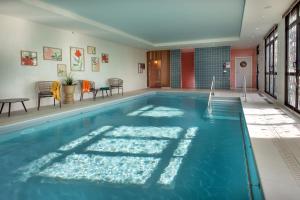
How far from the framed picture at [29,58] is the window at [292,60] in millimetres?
6968

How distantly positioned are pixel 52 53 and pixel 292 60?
23.0 ft

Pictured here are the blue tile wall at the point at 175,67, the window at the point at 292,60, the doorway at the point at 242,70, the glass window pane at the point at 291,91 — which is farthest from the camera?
the doorway at the point at 242,70

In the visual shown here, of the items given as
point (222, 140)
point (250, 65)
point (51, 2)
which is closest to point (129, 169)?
point (222, 140)

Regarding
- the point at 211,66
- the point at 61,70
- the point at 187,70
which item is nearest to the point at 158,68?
the point at 187,70

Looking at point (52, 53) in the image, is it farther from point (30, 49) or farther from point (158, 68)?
Answer: point (158, 68)

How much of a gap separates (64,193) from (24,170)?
1.04 m

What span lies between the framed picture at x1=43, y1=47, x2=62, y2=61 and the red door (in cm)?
883

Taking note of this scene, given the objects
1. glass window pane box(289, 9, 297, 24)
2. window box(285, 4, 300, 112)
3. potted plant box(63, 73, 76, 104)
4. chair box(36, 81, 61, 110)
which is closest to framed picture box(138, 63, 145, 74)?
potted plant box(63, 73, 76, 104)

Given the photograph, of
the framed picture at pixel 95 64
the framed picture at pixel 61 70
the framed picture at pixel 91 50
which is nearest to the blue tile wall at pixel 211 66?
the framed picture at pixel 95 64

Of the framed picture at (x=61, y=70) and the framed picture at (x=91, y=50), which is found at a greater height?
the framed picture at (x=91, y=50)

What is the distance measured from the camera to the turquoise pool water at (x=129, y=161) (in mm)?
2602

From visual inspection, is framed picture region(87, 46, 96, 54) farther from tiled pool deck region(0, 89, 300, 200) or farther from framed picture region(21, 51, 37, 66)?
tiled pool deck region(0, 89, 300, 200)

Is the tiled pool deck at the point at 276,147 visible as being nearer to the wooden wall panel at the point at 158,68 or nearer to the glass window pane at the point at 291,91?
the glass window pane at the point at 291,91

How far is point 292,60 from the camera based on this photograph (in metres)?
6.29
